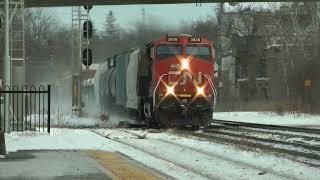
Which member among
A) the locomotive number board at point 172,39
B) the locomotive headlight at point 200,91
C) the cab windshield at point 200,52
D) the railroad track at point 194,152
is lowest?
the railroad track at point 194,152

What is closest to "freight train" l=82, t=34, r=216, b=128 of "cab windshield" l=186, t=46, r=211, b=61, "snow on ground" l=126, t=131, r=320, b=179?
"cab windshield" l=186, t=46, r=211, b=61

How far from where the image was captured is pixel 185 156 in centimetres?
1557

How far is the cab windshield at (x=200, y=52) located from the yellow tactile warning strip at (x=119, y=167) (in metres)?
12.5

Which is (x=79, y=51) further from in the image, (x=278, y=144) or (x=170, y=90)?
(x=278, y=144)

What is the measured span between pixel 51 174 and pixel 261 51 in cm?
7600

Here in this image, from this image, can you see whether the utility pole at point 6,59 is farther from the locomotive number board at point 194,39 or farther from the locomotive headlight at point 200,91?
the locomotive number board at point 194,39

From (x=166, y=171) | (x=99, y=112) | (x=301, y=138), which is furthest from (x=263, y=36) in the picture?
(x=166, y=171)

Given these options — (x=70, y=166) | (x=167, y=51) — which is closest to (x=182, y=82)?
(x=167, y=51)

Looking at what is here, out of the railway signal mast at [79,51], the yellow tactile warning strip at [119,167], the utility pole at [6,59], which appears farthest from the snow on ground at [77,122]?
the yellow tactile warning strip at [119,167]

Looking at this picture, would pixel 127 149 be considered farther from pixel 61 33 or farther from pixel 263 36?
pixel 263 36

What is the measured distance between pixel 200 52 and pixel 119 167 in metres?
15.7

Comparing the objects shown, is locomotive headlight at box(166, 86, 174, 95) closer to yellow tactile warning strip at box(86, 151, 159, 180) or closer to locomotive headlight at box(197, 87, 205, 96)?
locomotive headlight at box(197, 87, 205, 96)

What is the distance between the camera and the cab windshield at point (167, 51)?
90.1 feet

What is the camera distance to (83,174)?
456 inches
